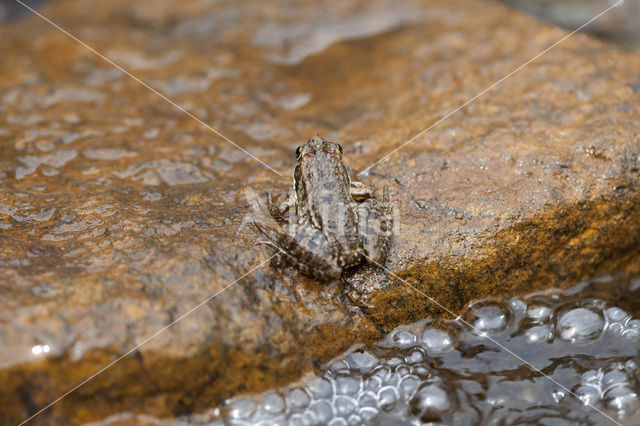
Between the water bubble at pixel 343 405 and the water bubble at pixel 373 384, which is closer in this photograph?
the water bubble at pixel 343 405

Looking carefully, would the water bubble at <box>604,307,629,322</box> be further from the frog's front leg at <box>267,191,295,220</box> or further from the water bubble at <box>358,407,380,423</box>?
the frog's front leg at <box>267,191,295,220</box>

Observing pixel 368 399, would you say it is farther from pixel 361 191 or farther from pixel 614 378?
pixel 614 378

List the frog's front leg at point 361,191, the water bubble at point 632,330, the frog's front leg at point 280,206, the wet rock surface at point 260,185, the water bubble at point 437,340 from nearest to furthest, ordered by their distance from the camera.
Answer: the wet rock surface at point 260,185 → the water bubble at point 437,340 → the water bubble at point 632,330 → the frog's front leg at point 280,206 → the frog's front leg at point 361,191

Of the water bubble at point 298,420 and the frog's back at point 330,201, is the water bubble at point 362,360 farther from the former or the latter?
the frog's back at point 330,201

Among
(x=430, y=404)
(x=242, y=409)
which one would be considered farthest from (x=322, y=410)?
(x=430, y=404)

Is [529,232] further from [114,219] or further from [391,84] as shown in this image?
[114,219]

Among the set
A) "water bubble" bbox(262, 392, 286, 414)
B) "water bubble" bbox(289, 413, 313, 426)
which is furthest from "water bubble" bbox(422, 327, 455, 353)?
"water bubble" bbox(262, 392, 286, 414)

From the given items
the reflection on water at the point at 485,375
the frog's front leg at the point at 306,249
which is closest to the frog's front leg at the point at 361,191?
the frog's front leg at the point at 306,249
